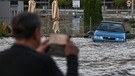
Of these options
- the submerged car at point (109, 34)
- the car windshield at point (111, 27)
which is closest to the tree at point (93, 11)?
the car windshield at point (111, 27)

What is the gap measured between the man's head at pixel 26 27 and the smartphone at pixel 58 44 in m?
0.14

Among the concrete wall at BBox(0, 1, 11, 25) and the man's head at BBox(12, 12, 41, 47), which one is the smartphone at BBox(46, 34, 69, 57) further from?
the concrete wall at BBox(0, 1, 11, 25)

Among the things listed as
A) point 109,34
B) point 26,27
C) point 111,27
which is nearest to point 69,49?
point 26,27

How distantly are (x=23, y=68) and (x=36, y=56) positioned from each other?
14cm

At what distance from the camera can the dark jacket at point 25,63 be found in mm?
3795

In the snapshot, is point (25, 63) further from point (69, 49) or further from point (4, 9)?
point (4, 9)

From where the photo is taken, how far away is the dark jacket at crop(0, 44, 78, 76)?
3.79 metres

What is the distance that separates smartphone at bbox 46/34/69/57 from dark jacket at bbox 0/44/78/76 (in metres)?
0.17

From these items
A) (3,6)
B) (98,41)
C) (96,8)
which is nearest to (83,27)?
(96,8)

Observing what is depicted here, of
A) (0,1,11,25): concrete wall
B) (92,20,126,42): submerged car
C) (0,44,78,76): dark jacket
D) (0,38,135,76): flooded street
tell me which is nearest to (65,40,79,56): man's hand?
(0,44,78,76): dark jacket

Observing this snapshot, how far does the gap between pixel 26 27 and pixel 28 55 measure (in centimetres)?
23

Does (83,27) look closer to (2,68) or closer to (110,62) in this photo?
(110,62)

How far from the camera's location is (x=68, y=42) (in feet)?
13.2

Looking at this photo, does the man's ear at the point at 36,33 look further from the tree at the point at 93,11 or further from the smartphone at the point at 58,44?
the tree at the point at 93,11
